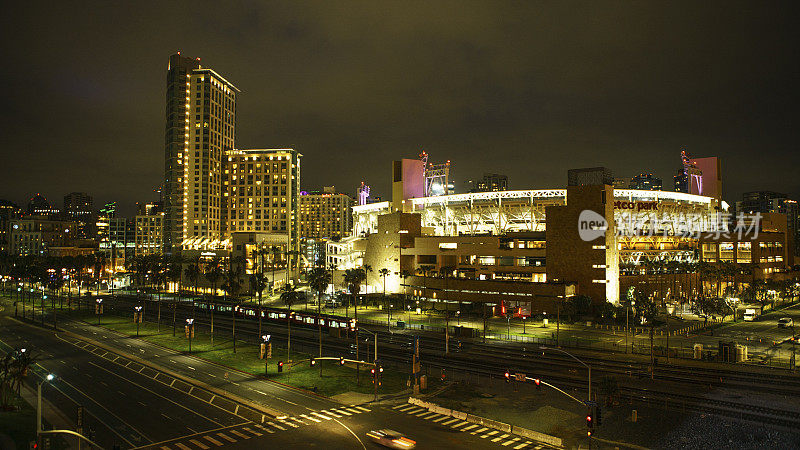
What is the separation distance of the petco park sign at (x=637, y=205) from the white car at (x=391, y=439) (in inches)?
4297

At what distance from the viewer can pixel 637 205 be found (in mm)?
136375

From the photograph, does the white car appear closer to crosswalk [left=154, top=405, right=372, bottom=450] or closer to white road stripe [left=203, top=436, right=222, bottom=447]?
crosswalk [left=154, top=405, right=372, bottom=450]

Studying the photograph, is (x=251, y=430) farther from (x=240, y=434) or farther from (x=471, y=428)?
(x=471, y=428)

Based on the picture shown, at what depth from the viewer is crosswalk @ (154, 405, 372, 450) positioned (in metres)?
39.9

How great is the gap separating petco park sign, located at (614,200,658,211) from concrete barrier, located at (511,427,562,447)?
101789 millimetres

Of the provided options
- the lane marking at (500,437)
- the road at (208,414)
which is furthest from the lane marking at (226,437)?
the lane marking at (500,437)

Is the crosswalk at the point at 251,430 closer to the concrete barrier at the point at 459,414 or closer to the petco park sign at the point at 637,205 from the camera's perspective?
the concrete barrier at the point at 459,414

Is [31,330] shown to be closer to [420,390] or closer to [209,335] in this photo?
[209,335]

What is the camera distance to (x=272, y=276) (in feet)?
566

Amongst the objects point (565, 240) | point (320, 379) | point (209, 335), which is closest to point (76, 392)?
point (320, 379)

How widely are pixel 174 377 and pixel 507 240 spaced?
92.3 m

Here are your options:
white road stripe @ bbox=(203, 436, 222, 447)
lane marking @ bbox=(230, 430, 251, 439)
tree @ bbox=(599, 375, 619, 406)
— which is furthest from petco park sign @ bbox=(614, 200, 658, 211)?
white road stripe @ bbox=(203, 436, 222, 447)

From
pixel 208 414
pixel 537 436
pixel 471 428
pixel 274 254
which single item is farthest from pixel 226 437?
pixel 274 254

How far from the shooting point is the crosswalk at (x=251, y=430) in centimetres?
3991
